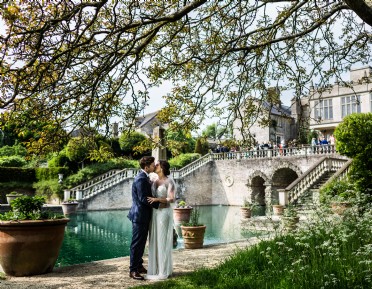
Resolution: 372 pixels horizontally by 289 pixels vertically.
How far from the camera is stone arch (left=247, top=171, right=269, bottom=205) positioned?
96.6 feet

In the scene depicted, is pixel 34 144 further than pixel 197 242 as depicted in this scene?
Result: No

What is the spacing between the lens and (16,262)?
5.50 meters

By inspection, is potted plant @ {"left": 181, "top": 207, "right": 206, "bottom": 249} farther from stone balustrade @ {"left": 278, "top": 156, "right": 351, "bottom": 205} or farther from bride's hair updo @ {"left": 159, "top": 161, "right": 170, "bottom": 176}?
stone balustrade @ {"left": 278, "top": 156, "right": 351, "bottom": 205}

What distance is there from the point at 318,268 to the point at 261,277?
28.6 inches

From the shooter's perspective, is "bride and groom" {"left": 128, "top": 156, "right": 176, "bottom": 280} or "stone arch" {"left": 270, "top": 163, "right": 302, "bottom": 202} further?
"stone arch" {"left": 270, "top": 163, "right": 302, "bottom": 202}

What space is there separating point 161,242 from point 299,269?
2.16 m

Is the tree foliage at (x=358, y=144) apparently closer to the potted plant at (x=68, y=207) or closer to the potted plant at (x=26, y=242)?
the potted plant at (x=26, y=242)

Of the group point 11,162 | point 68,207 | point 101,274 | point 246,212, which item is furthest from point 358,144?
point 11,162

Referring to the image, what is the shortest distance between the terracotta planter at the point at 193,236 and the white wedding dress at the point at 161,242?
7.60 ft

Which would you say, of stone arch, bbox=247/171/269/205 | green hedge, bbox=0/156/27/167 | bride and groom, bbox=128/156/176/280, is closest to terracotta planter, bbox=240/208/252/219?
bride and groom, bbox=128/156/176/280

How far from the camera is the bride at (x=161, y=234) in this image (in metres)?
5.50

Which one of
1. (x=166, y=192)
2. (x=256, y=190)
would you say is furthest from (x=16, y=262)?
(x=256, y=190)

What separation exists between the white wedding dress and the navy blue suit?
0.40 feet

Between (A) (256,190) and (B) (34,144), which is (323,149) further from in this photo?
(B) (34,144)
